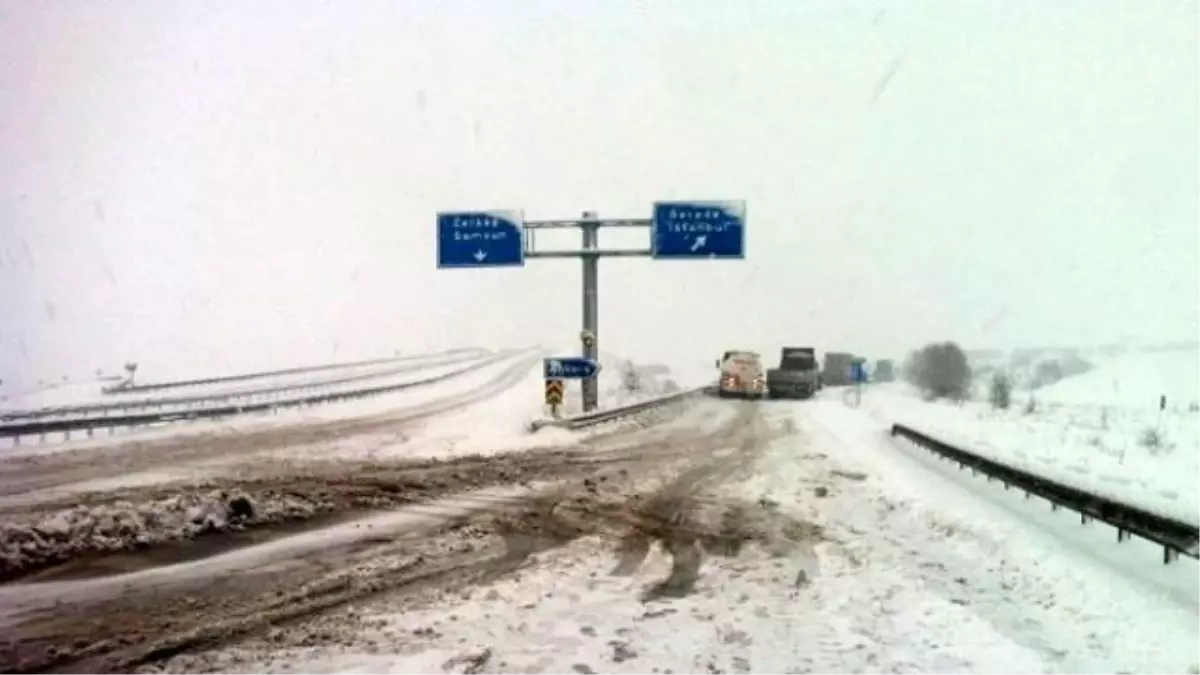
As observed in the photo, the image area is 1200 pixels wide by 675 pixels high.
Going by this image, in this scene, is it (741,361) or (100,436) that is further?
(741,361)

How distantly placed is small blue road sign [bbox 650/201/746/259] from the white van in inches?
842

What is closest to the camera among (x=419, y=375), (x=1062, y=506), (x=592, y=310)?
(x=1062, y=506)

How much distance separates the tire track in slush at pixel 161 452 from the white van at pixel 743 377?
77.9 ft

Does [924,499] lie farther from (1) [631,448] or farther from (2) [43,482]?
(2) [43,482]

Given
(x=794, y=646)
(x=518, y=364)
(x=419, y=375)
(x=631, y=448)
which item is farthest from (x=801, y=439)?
(x=518, y=364)

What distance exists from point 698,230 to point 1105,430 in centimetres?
1503

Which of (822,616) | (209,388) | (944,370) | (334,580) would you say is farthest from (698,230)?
(944,370)

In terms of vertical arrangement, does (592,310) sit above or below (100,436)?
above

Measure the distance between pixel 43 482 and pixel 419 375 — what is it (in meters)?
56.1

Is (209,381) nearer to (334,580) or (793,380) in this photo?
(793,380)

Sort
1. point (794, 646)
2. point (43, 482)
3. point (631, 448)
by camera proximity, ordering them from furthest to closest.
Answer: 1. point (631, 448)
2. point (43, 482)
3. point (794, 646)

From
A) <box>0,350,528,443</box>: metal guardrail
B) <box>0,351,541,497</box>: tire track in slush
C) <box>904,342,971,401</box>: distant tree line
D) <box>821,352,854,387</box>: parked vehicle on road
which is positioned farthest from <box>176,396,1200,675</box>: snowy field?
<box>821,352,854,387</box>: parked vehicle on road

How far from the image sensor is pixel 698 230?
120 ft

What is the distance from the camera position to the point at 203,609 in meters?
8.37
